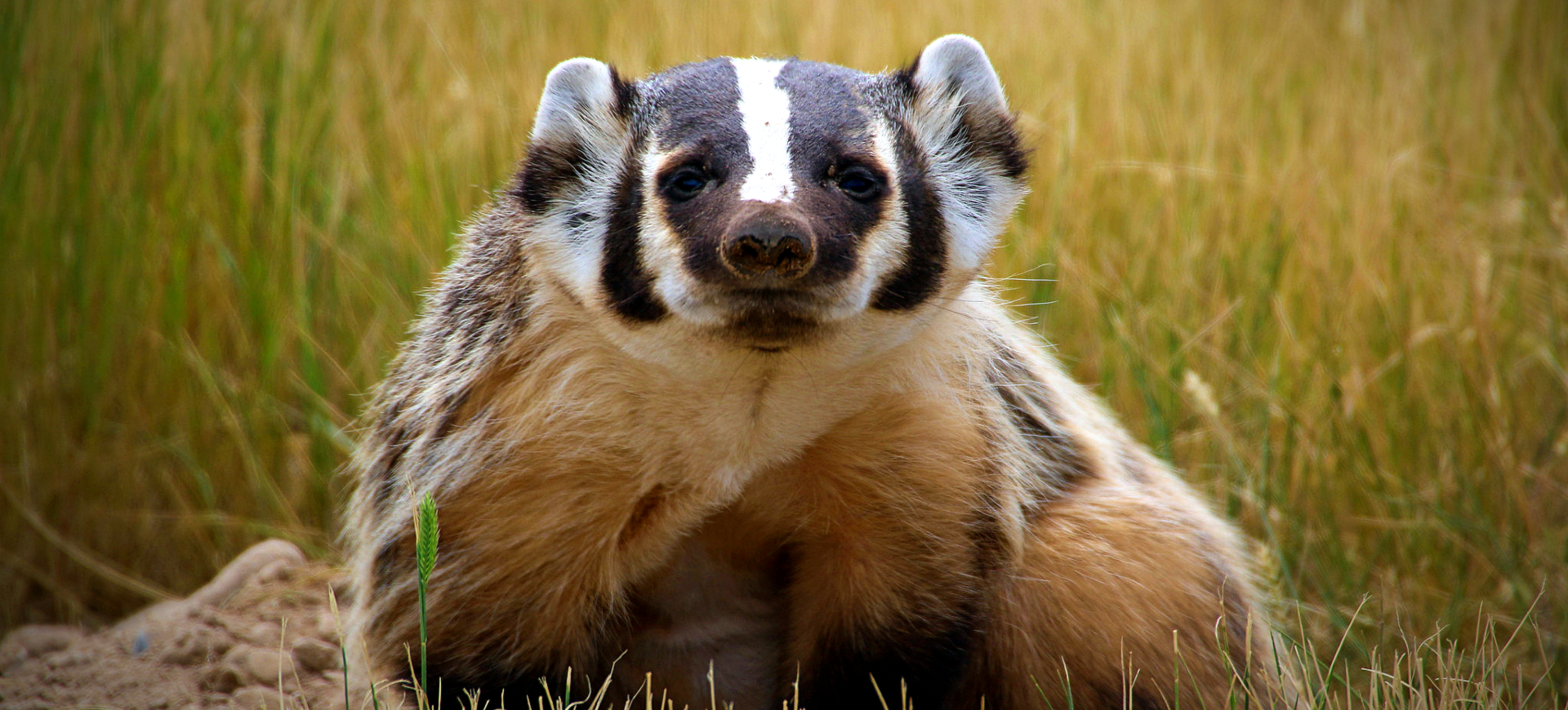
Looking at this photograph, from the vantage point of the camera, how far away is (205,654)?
126 inches

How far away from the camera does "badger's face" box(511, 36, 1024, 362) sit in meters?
2.18

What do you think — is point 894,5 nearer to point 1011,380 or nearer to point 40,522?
point 1011,380

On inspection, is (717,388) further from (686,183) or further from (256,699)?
(256,699)

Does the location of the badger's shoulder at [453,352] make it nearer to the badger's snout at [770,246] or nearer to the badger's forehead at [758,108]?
the badger's forehead at [758,108]

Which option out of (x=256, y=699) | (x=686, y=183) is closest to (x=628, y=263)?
(x=686, y=183)

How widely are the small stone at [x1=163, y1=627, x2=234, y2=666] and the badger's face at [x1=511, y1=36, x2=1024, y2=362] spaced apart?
1404 millimetres

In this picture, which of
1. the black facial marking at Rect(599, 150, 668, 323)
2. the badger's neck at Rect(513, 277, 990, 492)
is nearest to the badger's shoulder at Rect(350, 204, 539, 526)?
the badger's neck at Rect(513, 277, 990, 492)

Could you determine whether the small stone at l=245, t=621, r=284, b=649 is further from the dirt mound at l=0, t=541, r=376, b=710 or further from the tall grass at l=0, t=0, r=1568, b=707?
the tall grass at l=0, t=0, r=1568, b=707

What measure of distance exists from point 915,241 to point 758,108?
0.37 meters

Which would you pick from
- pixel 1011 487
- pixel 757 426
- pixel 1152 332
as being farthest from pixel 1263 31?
pixel 757 426

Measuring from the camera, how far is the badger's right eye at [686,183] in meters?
2.32

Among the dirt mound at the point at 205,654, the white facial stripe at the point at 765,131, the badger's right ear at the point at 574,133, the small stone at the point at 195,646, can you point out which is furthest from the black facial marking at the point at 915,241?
the small stone at the point at 195,646

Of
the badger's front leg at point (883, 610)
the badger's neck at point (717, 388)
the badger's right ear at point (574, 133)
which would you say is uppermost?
the badger's right ear at point (574, 133)

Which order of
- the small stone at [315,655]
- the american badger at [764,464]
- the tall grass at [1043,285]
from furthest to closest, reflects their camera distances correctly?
the tall grass at [1043,285] < the small stone at [315,655] < the american badger at [764,464]
